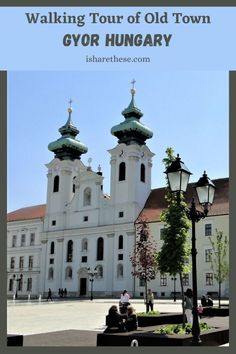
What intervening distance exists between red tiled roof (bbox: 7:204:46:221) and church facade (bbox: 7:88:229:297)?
2.61 feet

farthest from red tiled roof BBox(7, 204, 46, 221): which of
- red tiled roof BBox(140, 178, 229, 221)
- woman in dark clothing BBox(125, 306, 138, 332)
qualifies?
woman in dark clothing BBox(125, 306, 138, 332)

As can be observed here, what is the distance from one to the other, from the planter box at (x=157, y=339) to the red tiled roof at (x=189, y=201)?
35782 mm

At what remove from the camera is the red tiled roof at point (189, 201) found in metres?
47.5

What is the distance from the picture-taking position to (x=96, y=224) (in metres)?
55.9

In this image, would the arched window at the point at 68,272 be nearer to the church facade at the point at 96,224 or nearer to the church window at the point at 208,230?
the church facade at the point at 96,224

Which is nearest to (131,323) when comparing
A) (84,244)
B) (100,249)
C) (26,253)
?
(100,249)

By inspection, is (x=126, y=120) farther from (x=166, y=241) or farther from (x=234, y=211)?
(x=234, y=211)

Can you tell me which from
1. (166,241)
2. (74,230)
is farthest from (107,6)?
(74,230)

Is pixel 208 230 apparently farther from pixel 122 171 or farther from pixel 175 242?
pixel 175 242

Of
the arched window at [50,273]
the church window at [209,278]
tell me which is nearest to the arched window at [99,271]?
the arched window at [50,273]

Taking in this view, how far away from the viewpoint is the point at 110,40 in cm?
800

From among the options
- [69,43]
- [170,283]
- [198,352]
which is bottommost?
[170,283]

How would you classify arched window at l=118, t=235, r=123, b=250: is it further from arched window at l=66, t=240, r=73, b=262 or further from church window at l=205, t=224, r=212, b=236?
church window at l=205, t=224, r=212, b=236

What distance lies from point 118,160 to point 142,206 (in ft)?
19.2
